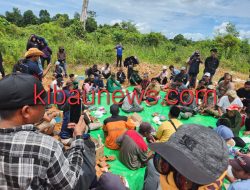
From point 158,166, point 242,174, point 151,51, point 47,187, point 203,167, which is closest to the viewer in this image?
point 203,167

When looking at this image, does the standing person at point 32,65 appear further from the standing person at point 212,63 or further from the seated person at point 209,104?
the standing person at point 212,63

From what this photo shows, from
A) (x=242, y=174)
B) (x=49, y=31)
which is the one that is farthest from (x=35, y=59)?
(x=49, y=31)

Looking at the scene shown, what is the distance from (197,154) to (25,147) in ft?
2.53

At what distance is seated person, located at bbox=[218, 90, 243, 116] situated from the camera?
226 inches

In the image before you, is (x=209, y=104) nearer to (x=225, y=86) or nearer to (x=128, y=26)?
(x=225, y=86)

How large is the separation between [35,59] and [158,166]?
13.1 ft

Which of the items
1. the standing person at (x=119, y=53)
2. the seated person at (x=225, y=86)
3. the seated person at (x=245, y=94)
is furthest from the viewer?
the standing person at (x=119, y=53)

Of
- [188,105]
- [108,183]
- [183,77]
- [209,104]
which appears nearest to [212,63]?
[183,77]

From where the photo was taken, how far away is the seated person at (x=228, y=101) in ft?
18.9

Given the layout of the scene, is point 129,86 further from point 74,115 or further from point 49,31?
point 49,31

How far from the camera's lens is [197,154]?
3.09ft

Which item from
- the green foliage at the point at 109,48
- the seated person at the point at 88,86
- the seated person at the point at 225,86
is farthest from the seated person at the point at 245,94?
the green foliage at the point at 109,48

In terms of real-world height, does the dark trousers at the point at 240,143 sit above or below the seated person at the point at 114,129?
below

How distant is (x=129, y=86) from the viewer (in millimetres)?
9023
